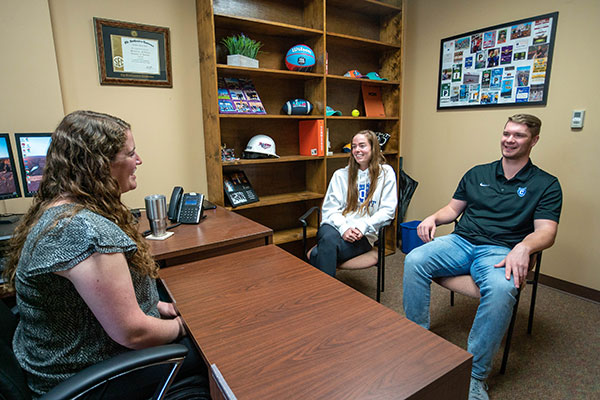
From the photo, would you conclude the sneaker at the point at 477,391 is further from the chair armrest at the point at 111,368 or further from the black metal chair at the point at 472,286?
the chair armrest at the point at 111,368

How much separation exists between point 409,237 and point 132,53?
9.37 ft

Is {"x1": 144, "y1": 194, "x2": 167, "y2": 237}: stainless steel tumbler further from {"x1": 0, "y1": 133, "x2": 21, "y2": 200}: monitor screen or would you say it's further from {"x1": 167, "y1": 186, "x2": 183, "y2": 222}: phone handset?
{"x1": 0, "y1": 133, "x2": 21, "y2": 200}: monitor screen

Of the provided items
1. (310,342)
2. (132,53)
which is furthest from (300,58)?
(310,342)

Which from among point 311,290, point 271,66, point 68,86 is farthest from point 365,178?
point 68,86

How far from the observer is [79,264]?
31.7 inches

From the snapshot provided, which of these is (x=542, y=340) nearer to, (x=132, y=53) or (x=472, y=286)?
(x=472, y=286)

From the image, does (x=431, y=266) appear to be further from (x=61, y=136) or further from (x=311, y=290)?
(x=61, y=136)

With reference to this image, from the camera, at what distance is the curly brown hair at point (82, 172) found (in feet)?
3.04

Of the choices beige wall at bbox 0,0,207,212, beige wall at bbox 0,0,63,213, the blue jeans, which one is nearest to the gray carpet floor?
the blue jeans

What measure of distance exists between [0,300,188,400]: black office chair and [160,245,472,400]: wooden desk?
4.2 inches

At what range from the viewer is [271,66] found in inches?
115

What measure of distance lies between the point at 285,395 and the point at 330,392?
0.32 feet

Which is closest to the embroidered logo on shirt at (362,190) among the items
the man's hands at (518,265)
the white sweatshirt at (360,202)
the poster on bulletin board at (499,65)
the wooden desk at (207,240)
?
the white sweatshirt at (360,202)

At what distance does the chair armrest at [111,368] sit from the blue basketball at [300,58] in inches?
94.5
